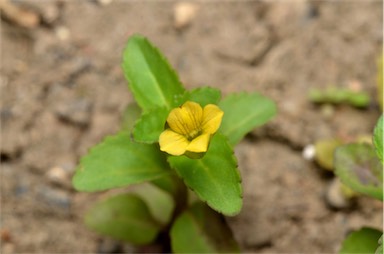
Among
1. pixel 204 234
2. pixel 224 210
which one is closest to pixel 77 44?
pixel 204 234

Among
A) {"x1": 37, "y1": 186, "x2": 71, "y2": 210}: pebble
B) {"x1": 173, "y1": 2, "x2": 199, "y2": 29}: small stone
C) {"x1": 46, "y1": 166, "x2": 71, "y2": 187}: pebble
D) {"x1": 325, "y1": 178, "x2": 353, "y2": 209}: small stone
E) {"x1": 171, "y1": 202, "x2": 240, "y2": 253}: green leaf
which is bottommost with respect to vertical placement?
{"x1": 325, "y1": 178, "x2": 353, "y2": 209}: small stone

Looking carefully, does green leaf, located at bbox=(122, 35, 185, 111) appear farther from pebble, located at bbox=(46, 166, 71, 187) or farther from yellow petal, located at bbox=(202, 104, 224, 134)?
pebble, located at bbox=(46, 166, 71, 187)

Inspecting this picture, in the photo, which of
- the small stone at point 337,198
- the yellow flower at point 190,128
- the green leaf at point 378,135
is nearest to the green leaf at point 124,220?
the yellow flower at point 190,128

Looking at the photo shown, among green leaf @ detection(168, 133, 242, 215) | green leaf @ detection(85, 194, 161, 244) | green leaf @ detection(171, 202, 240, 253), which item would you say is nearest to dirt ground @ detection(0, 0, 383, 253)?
green leaf @ detection(85, 194, 161, 244)

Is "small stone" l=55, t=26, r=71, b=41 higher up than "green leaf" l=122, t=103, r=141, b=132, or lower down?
higher up

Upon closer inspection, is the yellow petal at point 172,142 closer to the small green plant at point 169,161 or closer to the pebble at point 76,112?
the small green plant at point 169,161
